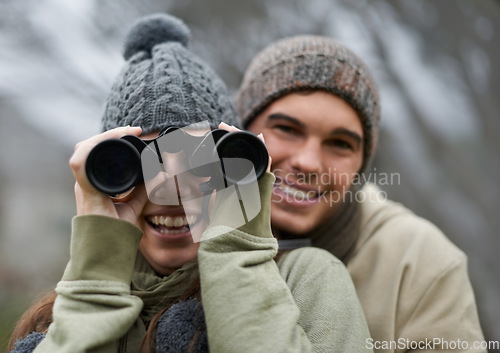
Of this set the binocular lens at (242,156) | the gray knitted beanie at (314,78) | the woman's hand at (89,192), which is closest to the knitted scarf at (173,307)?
the woman's hand at (89,192)

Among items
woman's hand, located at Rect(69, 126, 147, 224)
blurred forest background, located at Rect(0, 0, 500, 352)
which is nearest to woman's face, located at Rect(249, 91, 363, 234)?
woman's hand, located at Rect(69, 126, 147, 224)

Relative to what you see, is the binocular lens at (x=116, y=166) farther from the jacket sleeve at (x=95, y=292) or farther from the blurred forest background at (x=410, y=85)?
the blurred forest background at (x=410, y=85)

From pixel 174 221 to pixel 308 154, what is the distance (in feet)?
2.17

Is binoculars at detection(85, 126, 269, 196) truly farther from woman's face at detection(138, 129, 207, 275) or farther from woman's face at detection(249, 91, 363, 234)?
woman's face at detection(249, 91, 363, 234)

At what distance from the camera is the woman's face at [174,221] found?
145 centimetres

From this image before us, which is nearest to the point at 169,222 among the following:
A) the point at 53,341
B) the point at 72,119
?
the point at 53,341

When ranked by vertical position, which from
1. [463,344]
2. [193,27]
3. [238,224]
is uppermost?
[193,27]

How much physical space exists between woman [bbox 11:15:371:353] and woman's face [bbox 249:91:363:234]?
1.19ft

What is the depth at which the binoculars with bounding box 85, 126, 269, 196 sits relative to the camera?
1238mm

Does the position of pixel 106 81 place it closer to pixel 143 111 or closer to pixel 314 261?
pixel 143 111

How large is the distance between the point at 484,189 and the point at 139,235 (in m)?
3.33

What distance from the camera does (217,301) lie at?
119 cm

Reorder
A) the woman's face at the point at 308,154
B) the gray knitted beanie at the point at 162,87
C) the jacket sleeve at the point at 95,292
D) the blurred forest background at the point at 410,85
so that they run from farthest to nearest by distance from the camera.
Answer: the blurred forest background at the point at 410,85, the woman's face at the point at 308,154, the gray knitted beanie at the point at 162,87, the jacket sleeve at the point at 95,292

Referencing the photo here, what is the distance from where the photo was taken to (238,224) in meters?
1.29
